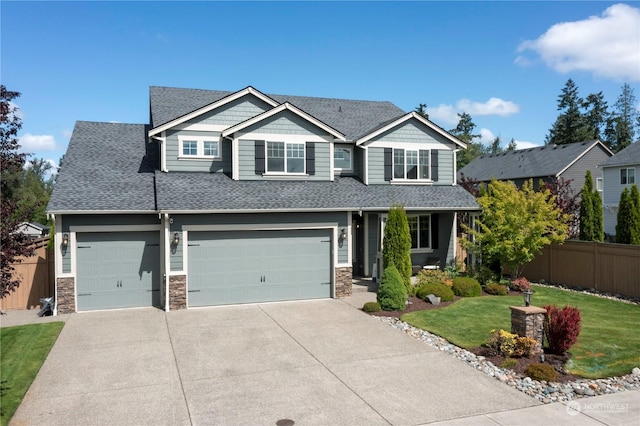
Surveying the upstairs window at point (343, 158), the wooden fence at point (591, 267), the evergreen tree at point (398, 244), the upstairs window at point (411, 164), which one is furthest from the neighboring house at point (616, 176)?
the evergreen tree at point (398, 244)

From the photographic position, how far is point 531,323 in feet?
32.3

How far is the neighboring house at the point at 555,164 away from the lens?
38438 mm

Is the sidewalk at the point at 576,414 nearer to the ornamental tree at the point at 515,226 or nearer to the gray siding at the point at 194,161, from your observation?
the ornamental tree at the point at 515,226

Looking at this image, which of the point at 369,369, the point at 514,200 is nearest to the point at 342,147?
the point at 514,200

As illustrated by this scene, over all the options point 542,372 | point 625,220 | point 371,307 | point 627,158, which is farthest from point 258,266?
point 627,158

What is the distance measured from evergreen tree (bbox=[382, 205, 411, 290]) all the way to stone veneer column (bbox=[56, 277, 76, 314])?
32.6 feet

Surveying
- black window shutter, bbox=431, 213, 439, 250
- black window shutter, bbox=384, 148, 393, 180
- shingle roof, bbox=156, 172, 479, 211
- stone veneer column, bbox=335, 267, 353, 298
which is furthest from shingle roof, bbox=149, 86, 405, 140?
stone veneer column, bbox=335, 267, 353, 298

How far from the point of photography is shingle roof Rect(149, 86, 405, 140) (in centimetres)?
1931

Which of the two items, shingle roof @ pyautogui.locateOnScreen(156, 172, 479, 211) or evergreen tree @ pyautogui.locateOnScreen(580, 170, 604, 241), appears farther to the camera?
evergreen tree @ pyautogui.locateOnScreen(580, 170, 604, 241)

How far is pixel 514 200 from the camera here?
1733 centimetres

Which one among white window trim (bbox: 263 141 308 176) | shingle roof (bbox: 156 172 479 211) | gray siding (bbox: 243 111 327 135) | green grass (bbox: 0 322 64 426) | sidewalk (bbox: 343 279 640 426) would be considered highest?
gray siding (bbox: 243 111 327 135)

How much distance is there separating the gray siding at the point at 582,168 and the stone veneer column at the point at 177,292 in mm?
33971

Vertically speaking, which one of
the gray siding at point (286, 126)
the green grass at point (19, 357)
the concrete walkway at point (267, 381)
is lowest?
the concrete walkway at point (267, 381)

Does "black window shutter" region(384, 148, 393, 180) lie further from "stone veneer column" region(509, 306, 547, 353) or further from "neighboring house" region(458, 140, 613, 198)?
"neighboring house" region(458, 140, 613, 198)
